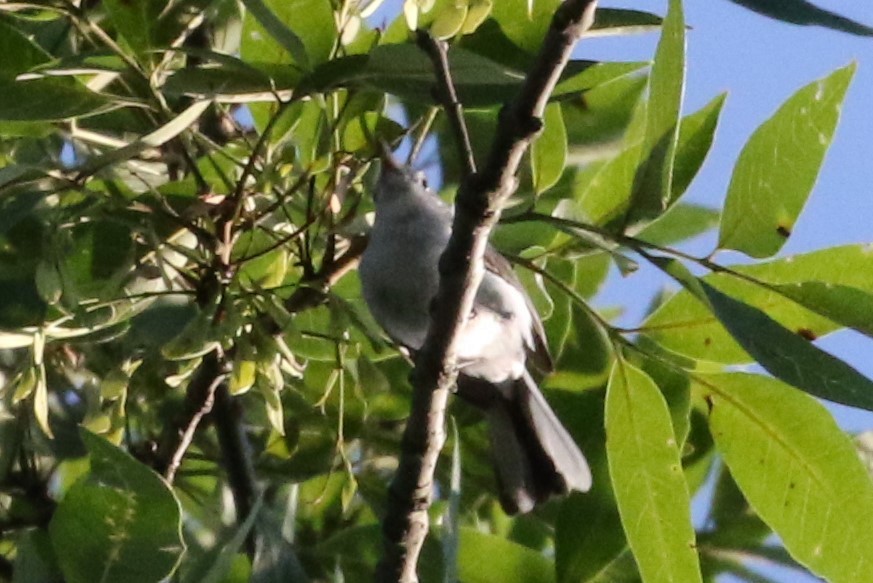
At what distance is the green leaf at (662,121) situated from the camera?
A: 1085mm

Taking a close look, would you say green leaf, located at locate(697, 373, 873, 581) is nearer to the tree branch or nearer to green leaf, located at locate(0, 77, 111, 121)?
the tree branch

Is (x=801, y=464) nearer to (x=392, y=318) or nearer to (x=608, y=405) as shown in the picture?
(x=608, y=405)

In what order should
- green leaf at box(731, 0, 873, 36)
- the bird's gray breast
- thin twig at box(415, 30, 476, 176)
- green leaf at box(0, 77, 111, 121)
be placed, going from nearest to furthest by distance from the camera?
1. green leaf at box(731, 0, 873, 36)
2. thin twig at box(415, 30, 476, 176)
3. green leaf at box(0, 77, 111, 121)
4. the bird's gray breast

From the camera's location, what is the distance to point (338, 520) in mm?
1695

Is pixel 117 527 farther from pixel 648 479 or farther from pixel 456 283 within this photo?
pixel 648 479

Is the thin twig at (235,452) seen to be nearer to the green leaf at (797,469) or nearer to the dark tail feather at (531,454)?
the dark tail feather at (531,454)

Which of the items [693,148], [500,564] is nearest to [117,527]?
[500,564]

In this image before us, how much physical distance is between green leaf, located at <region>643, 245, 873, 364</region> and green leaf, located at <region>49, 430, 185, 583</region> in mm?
536

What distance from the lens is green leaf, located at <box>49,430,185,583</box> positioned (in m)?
1.02

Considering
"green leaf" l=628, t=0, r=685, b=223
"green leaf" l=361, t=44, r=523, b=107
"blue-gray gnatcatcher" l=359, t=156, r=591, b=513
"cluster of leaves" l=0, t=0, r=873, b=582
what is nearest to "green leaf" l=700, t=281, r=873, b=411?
"cluster of leaves" l=0, t=0, r=873, b=582

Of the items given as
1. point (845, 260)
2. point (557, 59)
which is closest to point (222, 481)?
point (845, 260)

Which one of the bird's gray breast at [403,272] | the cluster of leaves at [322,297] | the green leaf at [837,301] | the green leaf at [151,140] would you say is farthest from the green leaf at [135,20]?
the green leaf at [837,301]

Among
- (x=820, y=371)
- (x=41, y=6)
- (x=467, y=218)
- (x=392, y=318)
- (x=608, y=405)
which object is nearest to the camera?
(x=467, y=218)

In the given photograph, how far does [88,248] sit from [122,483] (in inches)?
19.1
